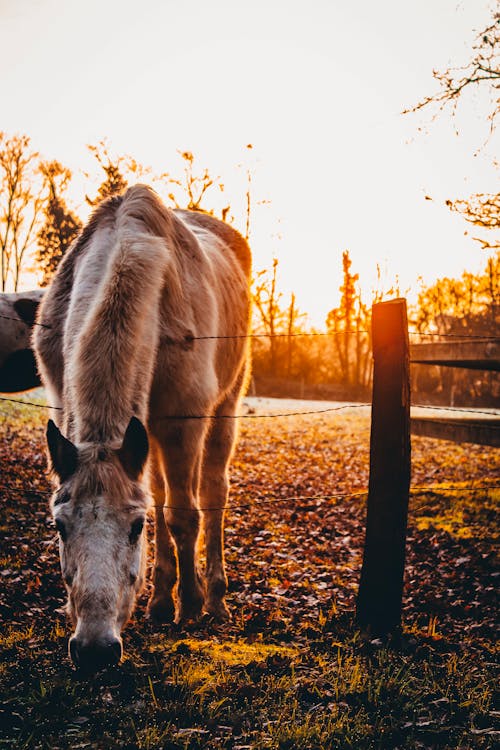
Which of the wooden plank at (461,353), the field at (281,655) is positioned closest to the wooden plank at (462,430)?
the wooden plank at (461,353)

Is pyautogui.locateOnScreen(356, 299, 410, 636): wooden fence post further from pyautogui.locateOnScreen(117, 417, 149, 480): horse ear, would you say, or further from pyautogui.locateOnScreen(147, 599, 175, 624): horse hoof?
pyautogui.locateOnScreen(117, 417, 149, 480): horse ear

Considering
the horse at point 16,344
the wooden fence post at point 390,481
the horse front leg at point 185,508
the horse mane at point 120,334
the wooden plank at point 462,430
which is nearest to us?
the horse mane at point 120,334

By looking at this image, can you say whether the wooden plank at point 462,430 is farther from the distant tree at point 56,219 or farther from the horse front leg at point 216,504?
the distant tree at point 56,219

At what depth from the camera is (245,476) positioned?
1145 cm

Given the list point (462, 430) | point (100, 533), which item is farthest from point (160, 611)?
point (462, 430)

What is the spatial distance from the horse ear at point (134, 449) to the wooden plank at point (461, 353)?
298cm

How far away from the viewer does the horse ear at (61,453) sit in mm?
2982

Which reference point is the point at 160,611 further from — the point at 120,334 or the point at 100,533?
the point at 120,334

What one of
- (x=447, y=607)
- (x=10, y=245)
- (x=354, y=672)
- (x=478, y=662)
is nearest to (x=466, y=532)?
(x=447, y=607)

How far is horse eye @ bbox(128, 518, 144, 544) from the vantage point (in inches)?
118

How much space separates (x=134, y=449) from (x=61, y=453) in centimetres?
35

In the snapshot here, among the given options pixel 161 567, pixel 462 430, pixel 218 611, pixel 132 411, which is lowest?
pixel 218 611

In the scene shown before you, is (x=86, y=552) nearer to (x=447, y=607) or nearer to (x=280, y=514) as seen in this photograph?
(x=447, y=607)

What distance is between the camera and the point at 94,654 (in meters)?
2.62
